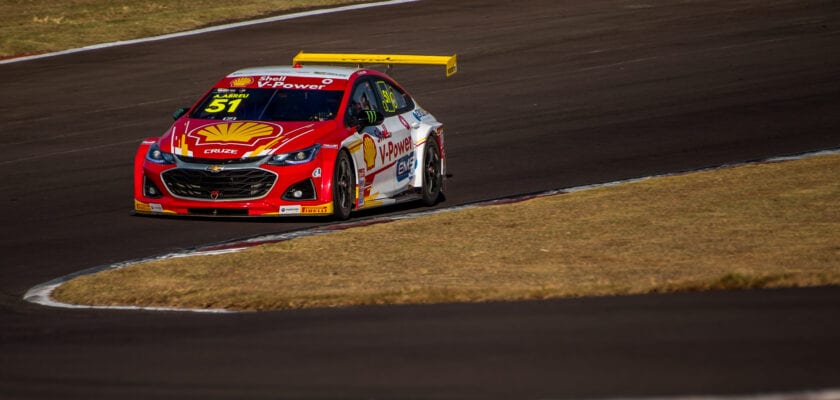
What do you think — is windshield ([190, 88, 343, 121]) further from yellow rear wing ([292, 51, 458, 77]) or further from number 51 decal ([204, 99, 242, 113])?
yellow rear wing ([292, 51, 458, 77])

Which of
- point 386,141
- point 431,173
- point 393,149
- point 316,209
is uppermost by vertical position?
point 386,141

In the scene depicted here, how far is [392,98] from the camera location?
1587cm

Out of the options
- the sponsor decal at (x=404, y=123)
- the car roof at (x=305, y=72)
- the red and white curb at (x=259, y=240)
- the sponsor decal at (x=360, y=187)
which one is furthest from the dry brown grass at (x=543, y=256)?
the car roof at (x=305, y=72)

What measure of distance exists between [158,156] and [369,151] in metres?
1.98

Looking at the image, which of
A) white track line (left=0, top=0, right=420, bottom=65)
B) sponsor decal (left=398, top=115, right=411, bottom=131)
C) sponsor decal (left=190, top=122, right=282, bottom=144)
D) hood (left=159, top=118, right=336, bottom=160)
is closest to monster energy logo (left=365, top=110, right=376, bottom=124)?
hood (left=159, top=118, right=336, bottom=160)

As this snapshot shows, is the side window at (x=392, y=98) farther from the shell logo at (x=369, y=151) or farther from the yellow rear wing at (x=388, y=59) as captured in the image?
the shell logo at (x=369, y=151)

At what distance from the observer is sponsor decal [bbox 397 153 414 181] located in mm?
15320

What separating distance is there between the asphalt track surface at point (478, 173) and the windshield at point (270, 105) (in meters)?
1.27

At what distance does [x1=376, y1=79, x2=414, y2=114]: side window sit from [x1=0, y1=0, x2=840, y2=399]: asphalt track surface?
1.10 m

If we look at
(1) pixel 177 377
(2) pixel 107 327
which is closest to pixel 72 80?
(2) pixel 107 327

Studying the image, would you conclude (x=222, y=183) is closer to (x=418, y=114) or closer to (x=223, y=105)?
(x=223, y=105)

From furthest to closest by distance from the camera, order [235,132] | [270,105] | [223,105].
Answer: [223,105]
[270,105]
[235,132]

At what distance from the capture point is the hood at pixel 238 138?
46.0 feet

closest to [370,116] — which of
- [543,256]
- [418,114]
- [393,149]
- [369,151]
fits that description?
[369,151]
